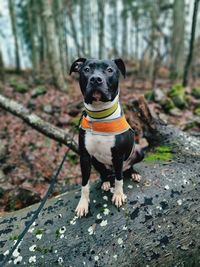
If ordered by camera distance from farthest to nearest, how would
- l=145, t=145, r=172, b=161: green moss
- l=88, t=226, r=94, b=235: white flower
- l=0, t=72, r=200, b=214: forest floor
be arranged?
l=0, t=72, r=200, b=214: forest floor
l=145, t=145, r=172, b=161: green moss
l=88, t=226, r=94, b=235: white flower

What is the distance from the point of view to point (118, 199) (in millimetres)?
2787

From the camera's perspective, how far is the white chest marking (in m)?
2.68

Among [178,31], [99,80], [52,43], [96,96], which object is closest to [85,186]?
[96,96]

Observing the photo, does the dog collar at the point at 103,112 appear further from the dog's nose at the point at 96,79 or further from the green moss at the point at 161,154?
the green moss at the point at 161,154

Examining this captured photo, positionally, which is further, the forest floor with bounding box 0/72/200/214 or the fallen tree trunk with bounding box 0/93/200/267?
the forest floor with bounding box 0/72/200/214

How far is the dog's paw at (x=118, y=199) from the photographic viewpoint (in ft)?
9.10

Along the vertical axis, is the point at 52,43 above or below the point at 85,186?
below

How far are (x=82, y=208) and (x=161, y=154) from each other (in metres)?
1.41

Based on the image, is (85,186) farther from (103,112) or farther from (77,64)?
(77,64)

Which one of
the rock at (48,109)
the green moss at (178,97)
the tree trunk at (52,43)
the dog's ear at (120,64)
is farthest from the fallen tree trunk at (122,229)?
the tree trunk at (52,43)

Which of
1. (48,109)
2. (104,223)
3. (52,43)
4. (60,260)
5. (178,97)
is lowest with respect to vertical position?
(48,109)

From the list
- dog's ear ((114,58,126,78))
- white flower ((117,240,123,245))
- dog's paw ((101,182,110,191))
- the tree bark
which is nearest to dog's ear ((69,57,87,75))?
dog's ear ((114,58,126,78))

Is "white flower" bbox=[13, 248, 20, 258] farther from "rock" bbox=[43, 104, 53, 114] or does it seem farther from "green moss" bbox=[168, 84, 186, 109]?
"green moss" bbox=[168, 84, 186, 109]

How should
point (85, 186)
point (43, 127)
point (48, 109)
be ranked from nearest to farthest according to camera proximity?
point (85, 186)
point (43, 127)
point (48, 109)
